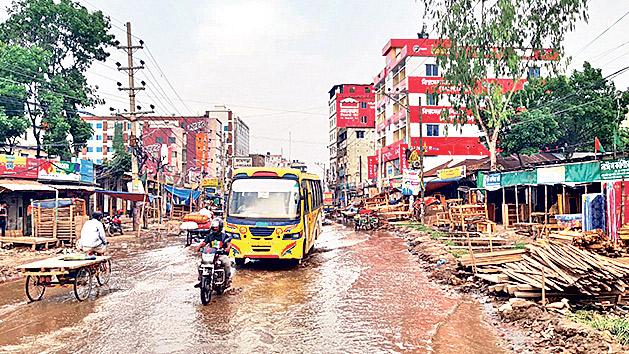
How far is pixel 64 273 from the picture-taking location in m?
10.7

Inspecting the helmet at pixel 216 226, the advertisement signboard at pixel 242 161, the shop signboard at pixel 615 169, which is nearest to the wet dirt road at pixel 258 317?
the helmet at pixel 216 226

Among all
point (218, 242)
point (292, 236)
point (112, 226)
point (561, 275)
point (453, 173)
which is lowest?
point (112, 226)

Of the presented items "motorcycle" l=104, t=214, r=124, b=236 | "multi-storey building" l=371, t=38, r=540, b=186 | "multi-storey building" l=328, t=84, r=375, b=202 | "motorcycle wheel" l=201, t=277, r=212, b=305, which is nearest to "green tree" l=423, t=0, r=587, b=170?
"motorcycle wheel" l=201, t=277, r=212, b=305

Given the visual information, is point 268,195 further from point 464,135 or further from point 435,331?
point 464,135

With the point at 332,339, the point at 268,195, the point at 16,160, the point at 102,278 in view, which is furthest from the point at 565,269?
the point at 16,160

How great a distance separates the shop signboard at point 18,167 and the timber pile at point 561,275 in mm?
24001

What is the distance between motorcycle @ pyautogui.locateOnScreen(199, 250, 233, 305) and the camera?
11.2 m

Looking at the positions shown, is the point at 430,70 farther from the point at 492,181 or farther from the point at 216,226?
the point at 216,226

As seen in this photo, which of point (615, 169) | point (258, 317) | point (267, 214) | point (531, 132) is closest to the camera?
point (258, 317)

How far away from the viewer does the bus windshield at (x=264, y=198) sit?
16.2 metres

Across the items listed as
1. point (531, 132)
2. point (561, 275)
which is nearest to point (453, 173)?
point (531, 132)

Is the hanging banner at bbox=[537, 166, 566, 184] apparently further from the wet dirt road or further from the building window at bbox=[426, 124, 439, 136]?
the building window at bbox=[426, 124, 439, 136]

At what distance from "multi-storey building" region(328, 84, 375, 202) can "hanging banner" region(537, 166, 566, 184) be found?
61642 mm

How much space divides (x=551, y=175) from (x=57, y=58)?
32711 mm
